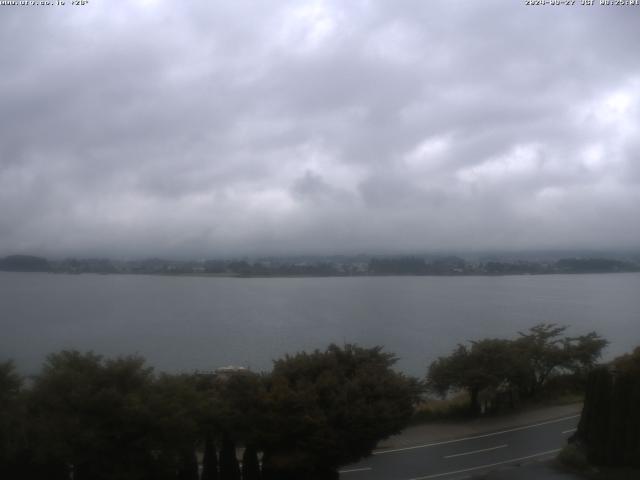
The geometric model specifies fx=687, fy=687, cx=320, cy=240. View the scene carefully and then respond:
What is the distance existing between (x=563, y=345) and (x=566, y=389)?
134 inches

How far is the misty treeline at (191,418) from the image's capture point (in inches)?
523

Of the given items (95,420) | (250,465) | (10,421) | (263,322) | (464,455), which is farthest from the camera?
(263,322)

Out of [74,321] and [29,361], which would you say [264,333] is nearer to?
[74,321]

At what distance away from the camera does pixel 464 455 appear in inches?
758

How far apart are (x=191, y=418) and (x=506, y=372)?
1522 centimetres

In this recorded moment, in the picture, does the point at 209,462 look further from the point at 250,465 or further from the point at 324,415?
the point at 324,415

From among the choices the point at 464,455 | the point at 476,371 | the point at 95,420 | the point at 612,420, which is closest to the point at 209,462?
the point at 95,420

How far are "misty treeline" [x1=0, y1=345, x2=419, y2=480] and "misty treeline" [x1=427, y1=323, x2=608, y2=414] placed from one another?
342 inches

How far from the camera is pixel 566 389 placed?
28562 millimetres

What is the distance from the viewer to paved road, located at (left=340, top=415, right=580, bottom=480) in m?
17.6

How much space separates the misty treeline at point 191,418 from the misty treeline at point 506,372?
8.68m

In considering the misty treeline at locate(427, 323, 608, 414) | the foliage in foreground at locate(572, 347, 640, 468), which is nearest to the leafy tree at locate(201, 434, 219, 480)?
the foliage in foreground at locate(572, 347, 640, 468)

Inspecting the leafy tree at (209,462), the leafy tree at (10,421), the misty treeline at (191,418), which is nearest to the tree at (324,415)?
the misty treeline at (191,418)

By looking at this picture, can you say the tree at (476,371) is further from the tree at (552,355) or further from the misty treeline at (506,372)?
the tree at (552,355)
